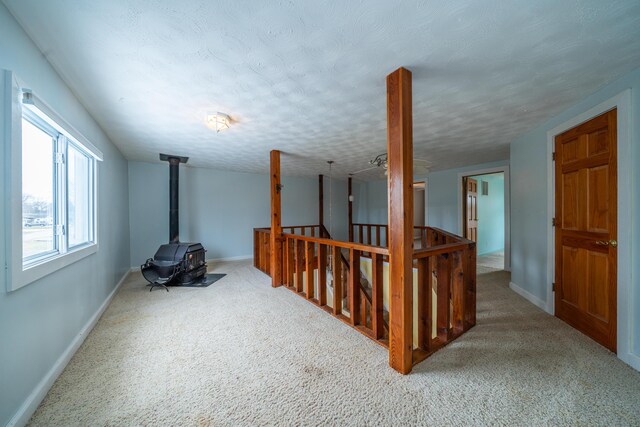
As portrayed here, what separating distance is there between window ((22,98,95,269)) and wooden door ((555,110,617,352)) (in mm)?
4226

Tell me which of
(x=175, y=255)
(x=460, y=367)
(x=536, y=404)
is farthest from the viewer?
(x=175, y=255)

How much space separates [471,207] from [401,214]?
488 cm

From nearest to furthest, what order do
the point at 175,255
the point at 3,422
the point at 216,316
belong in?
the point at 3,422 → the point at 216,316 → the point at 175,255

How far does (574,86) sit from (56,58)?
3.99 m

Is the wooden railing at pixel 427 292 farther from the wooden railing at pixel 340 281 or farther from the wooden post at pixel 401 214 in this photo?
the wooden post at pixel 401 214

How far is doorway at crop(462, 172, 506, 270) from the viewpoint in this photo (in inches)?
207

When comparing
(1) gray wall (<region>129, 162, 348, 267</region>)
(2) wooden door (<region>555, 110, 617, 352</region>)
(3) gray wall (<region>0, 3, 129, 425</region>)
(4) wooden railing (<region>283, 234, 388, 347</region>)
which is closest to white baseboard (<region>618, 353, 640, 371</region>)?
(2) wooden door (<region>555, 110, 617, 352</region>)

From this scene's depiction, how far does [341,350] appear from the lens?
74.4 inches

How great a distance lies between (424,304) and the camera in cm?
195

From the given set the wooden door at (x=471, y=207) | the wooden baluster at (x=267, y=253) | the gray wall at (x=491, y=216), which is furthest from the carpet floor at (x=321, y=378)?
the gray wall at (x=491, y=216)

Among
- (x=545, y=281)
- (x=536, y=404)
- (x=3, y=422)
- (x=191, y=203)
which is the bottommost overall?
(x=536, y=404)

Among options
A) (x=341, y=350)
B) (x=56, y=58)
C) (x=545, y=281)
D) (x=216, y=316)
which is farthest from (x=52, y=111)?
(x=545, y=281)

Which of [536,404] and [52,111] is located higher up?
[52,111]

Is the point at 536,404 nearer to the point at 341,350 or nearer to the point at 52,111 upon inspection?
the point at 341,350
